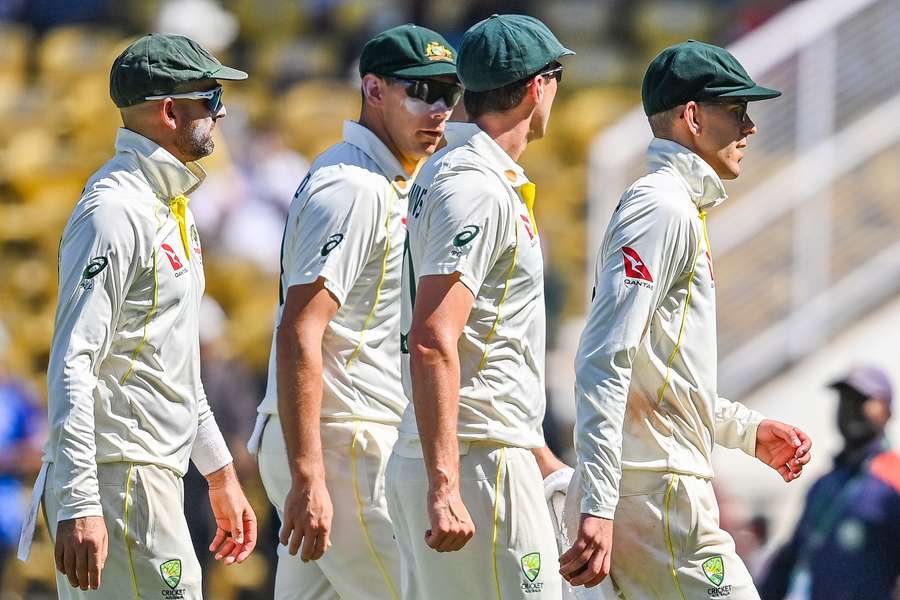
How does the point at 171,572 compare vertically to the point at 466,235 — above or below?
below

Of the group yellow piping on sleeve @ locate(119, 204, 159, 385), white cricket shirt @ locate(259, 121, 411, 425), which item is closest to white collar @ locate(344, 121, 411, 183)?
white cricket shirt @ locate(259, 121, 411, 425)

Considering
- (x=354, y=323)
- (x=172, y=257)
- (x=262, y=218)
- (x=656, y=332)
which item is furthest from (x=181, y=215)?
(x=262, y=218)

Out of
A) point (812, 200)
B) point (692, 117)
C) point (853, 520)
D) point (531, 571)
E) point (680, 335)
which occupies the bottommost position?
point (853, 520)

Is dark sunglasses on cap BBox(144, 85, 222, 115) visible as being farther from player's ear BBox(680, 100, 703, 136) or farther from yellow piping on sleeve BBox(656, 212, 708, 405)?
yellow piping on sleeve BBox(656, 212, 708, 405)

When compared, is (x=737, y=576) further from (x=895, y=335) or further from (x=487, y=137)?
(x=895, y=335)

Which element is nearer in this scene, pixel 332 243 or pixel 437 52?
pixel 332 243

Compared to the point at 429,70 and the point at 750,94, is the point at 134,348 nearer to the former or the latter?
the point at 429,70

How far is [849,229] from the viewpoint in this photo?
901 centimetres

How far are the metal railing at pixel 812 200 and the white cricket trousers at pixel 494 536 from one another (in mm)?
4425

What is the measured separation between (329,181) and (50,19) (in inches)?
384

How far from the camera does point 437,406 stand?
4531 mm

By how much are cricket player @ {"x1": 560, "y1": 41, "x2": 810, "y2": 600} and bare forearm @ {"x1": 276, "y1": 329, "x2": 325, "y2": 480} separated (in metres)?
0.78

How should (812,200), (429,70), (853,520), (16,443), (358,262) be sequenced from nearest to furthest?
(358,262) < (429,70) < (853,520) < (812,200) < (16,443)

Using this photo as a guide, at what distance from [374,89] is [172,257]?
1014 mm
